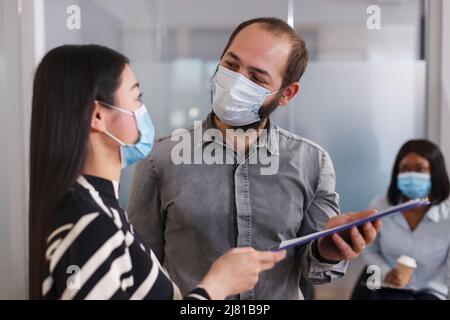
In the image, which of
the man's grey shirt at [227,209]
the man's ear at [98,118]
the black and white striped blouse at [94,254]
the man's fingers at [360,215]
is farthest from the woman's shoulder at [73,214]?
the man's fingers at [360,215]

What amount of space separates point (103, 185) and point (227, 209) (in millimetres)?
394

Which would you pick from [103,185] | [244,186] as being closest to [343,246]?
[244,186]

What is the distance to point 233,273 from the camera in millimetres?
859

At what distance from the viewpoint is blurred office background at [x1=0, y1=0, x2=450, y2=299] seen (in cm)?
142

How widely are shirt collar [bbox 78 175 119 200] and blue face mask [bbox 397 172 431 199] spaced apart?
3.22ft

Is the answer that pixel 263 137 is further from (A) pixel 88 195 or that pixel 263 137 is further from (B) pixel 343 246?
(A) pixel 88 195

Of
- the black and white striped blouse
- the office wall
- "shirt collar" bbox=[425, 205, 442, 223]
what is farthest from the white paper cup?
the office wall

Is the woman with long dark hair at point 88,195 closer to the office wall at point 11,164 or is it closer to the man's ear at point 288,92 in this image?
the man's ear at point 288,92

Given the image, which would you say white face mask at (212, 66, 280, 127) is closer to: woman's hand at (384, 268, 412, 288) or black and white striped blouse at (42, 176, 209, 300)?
black and white striped blouse at (42, 176, 209, 300)

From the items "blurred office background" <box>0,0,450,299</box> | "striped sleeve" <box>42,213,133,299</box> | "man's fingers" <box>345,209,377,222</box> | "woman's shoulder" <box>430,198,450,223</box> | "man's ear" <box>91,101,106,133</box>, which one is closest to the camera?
"striped sleeve" <box>42,213,133,299</box>

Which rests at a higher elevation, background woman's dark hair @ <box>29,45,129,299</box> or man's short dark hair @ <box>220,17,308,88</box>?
man's short dark hair @ <box>220,17,308,88</box>
